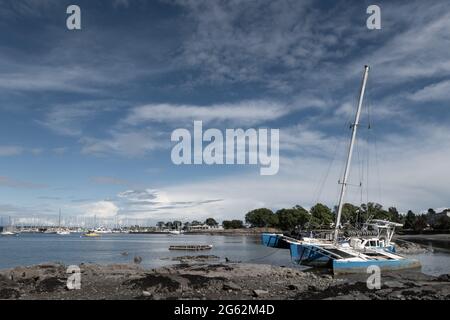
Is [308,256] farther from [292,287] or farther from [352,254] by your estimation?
[292,287]

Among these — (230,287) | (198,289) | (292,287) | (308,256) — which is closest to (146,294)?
(198,289)

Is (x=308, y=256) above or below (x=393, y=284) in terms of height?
above

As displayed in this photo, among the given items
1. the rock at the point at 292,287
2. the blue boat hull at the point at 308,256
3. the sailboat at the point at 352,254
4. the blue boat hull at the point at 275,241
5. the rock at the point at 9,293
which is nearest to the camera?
the rock at the point at 9,293

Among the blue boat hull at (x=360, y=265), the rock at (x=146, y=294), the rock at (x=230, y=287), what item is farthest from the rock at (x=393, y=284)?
the rock at (x=146, y=294)

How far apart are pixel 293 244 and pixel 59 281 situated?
35023 millimetres

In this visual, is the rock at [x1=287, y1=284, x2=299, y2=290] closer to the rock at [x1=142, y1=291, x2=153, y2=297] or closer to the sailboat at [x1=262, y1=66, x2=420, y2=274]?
the rock at [x1=142, y1=291, x2=153, y2=297]

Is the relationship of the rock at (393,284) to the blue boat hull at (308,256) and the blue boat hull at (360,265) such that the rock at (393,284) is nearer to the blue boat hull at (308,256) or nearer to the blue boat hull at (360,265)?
the blue boat hull at (360,265)

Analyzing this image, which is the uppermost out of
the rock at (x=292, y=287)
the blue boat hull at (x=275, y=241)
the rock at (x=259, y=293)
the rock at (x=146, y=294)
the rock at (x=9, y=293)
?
the rock at (x=259, y=293)
